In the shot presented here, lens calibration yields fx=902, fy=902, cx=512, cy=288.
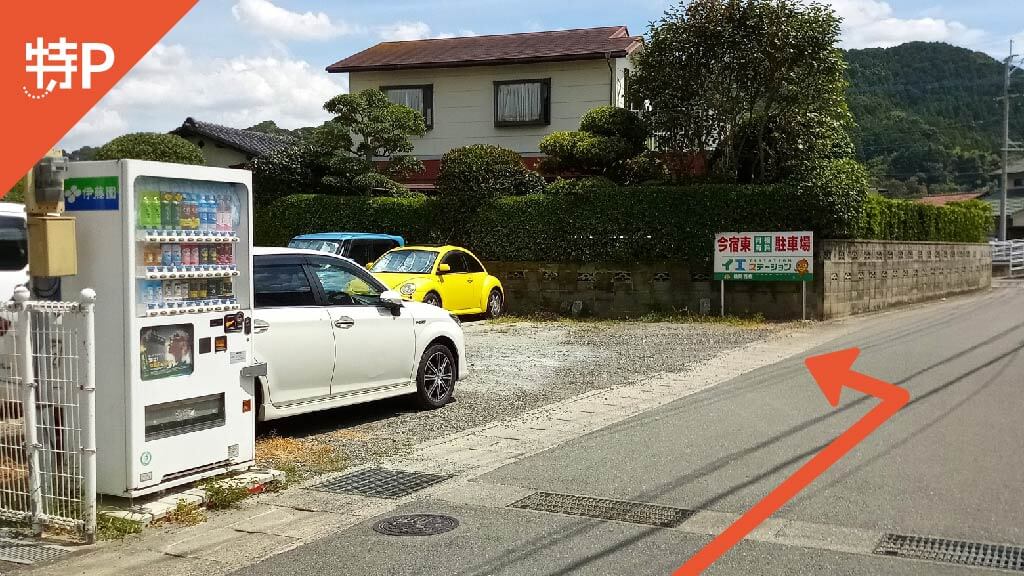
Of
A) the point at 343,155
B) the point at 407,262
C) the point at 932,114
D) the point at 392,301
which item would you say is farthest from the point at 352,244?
the point at 932,114

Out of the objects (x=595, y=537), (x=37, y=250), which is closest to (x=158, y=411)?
(x=37, y=250)

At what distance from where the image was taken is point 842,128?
21.1 m

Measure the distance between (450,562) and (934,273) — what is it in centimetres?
2491

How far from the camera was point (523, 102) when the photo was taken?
95.5 ft

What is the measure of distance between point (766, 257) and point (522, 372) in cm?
808

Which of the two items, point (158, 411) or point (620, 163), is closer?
point (158, 411)

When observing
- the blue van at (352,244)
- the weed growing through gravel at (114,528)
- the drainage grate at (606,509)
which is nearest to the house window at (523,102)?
the blue van at (352,244)

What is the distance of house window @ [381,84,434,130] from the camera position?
3020cm

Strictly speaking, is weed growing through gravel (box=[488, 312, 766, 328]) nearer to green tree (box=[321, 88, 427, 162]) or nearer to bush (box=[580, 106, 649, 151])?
bush (box=[580, 106, 649, 151])

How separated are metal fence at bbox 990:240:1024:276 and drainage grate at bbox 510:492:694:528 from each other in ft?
128

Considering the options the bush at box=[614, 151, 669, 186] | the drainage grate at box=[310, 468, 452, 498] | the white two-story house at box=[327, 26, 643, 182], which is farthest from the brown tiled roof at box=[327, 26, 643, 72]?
the drainage grate at box=[310, 468, 452, 498]

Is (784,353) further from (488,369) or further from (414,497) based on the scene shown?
(414,497)

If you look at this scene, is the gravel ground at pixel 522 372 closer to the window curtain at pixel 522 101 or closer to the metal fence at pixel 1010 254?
the window curtain at pixel 522 101

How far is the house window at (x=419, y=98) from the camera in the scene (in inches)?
1189
